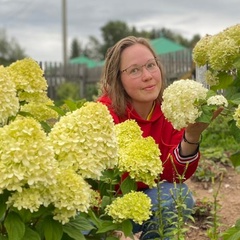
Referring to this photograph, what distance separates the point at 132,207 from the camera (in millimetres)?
2014

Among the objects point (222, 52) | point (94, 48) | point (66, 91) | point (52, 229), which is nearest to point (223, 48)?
point (222, 52)

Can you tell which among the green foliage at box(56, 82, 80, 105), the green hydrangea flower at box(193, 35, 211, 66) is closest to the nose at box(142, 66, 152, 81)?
the green hydrangea flower at box(193, 35, 211, 66)

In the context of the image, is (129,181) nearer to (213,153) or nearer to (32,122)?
(32,122)

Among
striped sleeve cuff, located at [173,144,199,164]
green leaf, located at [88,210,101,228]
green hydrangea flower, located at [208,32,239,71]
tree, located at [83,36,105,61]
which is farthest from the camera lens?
tree, located at [83,36,105,61]

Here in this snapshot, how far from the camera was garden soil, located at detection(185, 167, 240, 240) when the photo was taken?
428 cm

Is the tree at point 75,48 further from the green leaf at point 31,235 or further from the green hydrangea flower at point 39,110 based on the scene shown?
the green leaf at point 31,235

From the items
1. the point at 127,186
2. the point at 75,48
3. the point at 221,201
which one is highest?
the point at 127,186

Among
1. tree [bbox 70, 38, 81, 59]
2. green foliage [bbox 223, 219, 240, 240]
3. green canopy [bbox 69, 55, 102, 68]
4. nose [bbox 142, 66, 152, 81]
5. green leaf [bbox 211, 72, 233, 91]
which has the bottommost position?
tree [bbox 70, 38, 81, 59]

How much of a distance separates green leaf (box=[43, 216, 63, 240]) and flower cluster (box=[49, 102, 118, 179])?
0.18 m

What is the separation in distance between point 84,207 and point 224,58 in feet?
2.79

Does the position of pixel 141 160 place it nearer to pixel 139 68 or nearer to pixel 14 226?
pixel 14 226

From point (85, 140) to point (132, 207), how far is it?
0.36 meters

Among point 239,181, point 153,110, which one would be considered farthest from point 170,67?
point 153,110

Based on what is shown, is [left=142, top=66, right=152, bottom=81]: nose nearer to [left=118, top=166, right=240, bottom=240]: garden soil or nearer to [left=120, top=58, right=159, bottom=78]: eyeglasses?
[left=120, top=58, right=159, bottom=78]: eyeglasses
